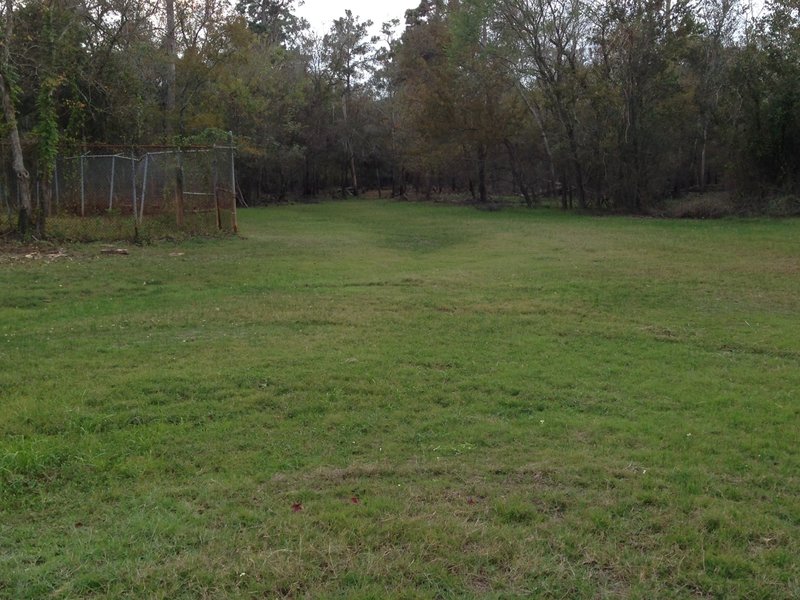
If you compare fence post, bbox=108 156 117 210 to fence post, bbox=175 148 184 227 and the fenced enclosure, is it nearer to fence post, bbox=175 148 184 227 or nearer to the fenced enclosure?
the fenced enclosure

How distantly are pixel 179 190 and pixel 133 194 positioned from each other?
1.56 meters

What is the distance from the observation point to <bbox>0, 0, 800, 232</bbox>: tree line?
1908 centimetres

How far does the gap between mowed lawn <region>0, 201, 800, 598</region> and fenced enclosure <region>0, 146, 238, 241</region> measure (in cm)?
596

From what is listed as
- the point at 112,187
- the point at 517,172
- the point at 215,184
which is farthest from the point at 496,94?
the point at 112,187

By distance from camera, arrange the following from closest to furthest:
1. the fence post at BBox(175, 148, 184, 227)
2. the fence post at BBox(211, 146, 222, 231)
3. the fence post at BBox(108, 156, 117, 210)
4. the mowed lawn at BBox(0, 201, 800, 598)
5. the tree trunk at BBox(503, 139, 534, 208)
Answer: the mowed lawn at BBox(0, 201, 800, 598) < the fence post at BBox(108, 156, 117, 210) < the fence post at BBox(175, 148, 184, 227) < the fence post at BBox(211, 146, 222, 231) < the tree trunk at BBox(503, 139, 534, 208)

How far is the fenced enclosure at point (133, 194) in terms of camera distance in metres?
16.5

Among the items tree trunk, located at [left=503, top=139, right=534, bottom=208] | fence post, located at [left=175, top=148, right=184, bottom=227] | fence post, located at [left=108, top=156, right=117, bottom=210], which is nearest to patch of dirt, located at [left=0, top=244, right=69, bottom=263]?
fence post, located at [left=108, top=156, right=117, bottom=210]

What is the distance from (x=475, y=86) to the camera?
116 ft

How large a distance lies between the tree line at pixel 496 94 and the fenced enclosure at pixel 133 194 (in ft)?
2.14

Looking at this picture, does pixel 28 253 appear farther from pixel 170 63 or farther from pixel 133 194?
pixel 170 63

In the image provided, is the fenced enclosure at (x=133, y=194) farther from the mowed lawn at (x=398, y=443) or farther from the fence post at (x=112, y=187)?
the mowed lawn at (x=398, y=443)

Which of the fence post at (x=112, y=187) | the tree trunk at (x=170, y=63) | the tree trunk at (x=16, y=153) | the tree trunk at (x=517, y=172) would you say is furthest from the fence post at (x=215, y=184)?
the tree trunk at (x=517, y=172)

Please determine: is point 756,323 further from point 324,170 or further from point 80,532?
point 324,170

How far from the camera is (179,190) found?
58.5 ft
